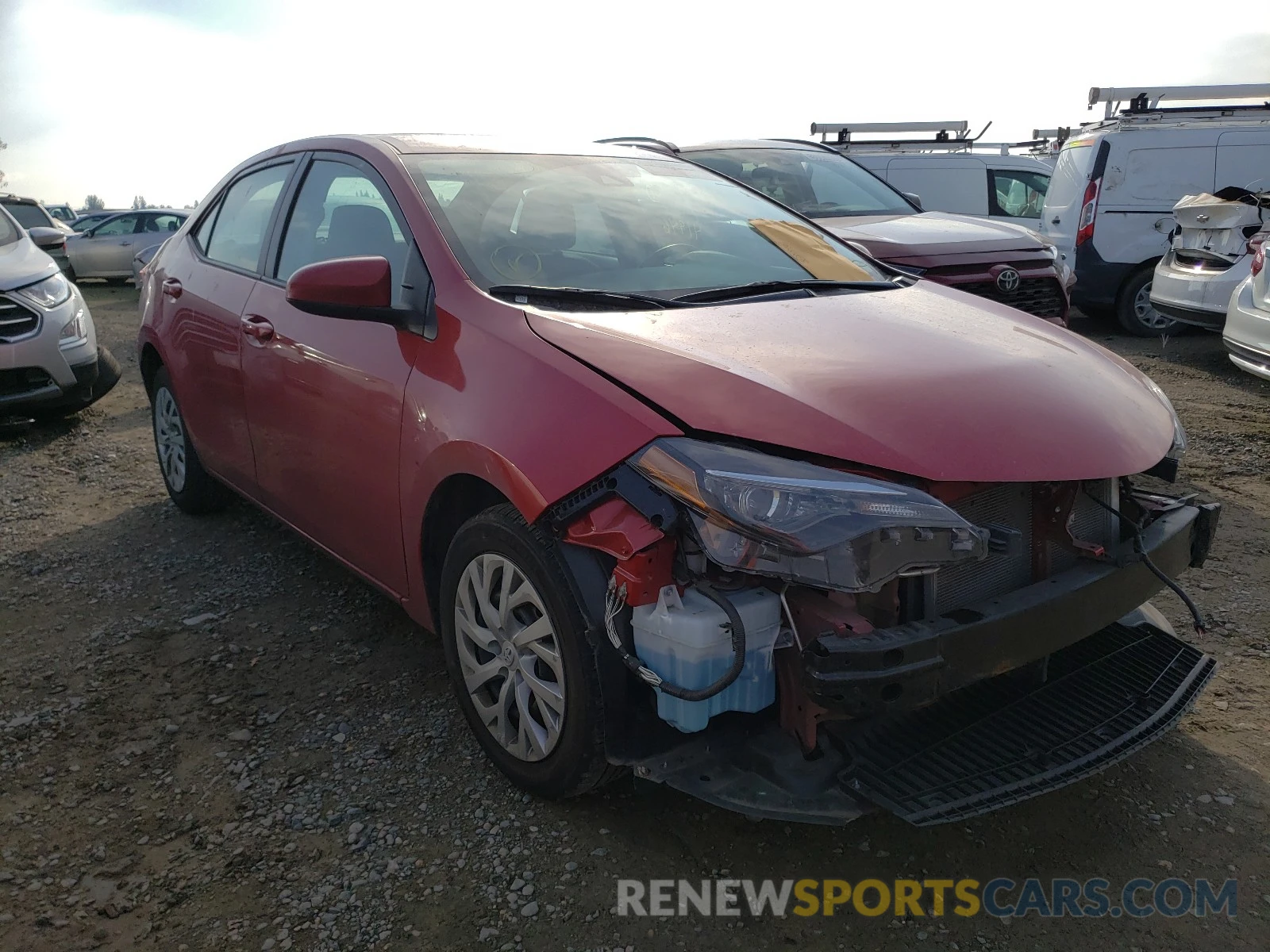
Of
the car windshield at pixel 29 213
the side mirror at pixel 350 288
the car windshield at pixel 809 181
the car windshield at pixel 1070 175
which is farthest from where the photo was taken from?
the car windshield at pixel 29 213

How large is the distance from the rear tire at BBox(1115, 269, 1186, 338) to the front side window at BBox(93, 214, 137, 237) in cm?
1703

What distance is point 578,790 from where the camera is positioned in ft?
7.73

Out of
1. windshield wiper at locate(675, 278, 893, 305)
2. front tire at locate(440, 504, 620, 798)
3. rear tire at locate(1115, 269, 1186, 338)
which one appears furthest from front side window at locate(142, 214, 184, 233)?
front tire at locate(440, 504, 620, 798)

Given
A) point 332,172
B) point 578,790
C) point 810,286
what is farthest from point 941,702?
point 332,172

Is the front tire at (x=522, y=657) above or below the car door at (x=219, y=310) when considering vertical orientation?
below

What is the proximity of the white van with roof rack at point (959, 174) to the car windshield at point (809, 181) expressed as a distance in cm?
345

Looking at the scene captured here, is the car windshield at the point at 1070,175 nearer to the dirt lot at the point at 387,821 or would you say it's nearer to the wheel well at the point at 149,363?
the dirt lot at the point at 387,821

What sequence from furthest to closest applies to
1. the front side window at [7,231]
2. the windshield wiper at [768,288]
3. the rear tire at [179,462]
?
the front side window at [7,231], the rear tire at [179,462], the windshield wiper at [768,288]

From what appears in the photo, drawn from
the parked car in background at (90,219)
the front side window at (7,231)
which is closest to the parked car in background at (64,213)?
the parked car in background at (90,219)

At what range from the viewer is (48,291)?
22.2 feet

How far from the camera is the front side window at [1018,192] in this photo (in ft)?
36.8

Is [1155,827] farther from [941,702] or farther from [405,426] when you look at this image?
[405,426]

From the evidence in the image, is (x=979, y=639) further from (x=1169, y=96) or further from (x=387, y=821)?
(x=1169, y=96)

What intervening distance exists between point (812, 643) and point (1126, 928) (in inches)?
37.7
